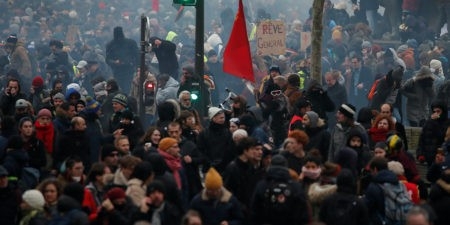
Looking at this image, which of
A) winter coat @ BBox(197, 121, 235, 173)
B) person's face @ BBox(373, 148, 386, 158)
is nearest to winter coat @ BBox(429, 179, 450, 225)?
person's face @ BBox(373, 148, 386, 158)

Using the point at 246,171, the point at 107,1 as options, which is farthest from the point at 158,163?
the point at 107,1

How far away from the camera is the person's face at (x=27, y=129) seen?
59.8 ft

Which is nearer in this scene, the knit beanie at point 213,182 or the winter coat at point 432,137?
the knit beanie at point 213,182

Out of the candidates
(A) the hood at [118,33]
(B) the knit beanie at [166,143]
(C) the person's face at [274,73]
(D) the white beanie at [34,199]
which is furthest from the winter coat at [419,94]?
(D) the white beanie at [34,199]

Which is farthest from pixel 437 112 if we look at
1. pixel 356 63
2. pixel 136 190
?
pixel 356 63

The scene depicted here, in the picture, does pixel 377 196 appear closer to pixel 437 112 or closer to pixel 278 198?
pixel 278 198

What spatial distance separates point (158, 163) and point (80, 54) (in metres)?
25.7

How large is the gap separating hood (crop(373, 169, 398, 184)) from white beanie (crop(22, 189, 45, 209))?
360 cm

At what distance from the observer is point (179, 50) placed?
40906 mm

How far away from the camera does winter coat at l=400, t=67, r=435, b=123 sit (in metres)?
24.4

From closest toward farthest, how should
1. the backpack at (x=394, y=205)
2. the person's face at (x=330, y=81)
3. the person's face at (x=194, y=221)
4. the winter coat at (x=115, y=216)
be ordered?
the person's face at (x=194, y=221) → the winter coat at (x=115, y=216) → the backpack at (x=394, y=205) → the person's face at (x=330, y=81)

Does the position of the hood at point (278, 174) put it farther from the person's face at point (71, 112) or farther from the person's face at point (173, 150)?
the person's face at point (71, 112)

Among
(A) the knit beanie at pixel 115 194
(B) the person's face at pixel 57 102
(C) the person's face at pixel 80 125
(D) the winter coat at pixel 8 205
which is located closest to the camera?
(A) the knit beanie at pixel 115 194

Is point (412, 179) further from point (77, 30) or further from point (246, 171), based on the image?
point (77, 30)
